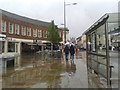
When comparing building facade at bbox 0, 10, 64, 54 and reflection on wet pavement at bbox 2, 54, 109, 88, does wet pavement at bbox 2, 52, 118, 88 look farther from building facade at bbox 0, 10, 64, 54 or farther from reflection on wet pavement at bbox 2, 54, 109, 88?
building facade at bbox 0, 10, 64, 54

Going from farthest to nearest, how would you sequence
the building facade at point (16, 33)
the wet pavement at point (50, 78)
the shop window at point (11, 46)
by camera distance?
the shop window at point (11, 46), the building facade at point (16, 33), the wet pavement at point (50, 78)

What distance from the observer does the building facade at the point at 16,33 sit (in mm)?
34791

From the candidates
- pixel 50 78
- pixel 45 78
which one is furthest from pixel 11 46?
pixel 50 78

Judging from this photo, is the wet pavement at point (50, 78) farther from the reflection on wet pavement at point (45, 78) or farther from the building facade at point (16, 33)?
the building facade at point (16, 33)

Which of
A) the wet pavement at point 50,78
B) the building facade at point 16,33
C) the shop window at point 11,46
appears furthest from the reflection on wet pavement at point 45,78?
the shop window at point 11,46

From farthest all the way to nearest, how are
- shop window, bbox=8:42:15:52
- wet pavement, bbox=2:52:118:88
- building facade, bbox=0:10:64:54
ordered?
shop window, bbox=8:42:15:52 → building facade, bbox=0:10:64:54 → wet pavement, bbox=2:52:118:88

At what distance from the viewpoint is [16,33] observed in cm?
Answer: 4147

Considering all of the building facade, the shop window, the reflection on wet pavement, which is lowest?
the reflection on wet pavement

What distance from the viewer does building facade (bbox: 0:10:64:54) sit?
114 feet

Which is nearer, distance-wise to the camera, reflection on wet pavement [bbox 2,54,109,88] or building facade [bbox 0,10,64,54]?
reflection on wet pavement [bbox 2,54,109,88]

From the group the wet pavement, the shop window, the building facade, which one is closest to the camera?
the wet pavement

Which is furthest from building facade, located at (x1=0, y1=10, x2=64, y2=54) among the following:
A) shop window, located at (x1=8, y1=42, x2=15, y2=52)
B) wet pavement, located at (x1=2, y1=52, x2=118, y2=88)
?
wet pavement, located at (x1=2, y1=52, x2=118, y2=88)

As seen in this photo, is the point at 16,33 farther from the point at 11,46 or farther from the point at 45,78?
the point at 45,78

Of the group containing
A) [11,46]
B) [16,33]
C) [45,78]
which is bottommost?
[45,78]
